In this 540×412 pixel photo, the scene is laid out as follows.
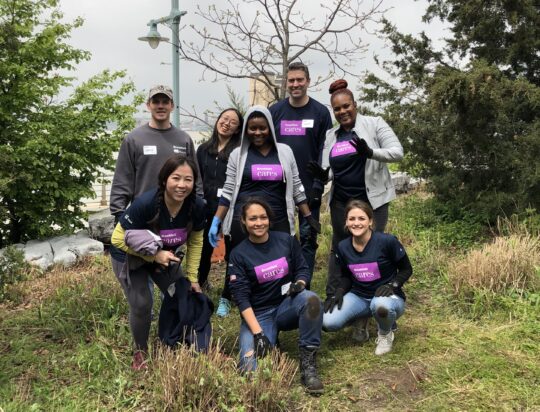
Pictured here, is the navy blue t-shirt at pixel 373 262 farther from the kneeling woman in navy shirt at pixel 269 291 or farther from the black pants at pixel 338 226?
the kneeling woman in navy shirt at pixel 269 291

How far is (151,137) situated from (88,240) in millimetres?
3490

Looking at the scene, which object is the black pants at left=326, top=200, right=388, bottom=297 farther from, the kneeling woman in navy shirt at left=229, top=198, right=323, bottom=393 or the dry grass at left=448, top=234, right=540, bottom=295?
the dry grass at left=448, top=234, right=540, bottom=295

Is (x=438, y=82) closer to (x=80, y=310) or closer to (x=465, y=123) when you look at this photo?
(x=465, y=123)

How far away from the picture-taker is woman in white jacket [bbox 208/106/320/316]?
336 centimetres

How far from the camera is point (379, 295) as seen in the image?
3.17 m

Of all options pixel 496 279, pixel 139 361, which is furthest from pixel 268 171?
pixel 496 279

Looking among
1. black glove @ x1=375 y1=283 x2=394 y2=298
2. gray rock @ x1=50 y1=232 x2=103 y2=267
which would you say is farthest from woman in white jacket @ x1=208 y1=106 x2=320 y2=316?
gray rock @ x1=50 y1=232 x2=103 y2=267

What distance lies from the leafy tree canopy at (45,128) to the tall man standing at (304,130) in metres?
3.52

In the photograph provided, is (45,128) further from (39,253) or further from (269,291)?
(269,291)

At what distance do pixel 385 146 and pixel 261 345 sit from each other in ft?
5.40

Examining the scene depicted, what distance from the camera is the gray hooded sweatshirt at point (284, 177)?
3.38 m

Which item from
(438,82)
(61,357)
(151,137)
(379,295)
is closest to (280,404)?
(379,295)

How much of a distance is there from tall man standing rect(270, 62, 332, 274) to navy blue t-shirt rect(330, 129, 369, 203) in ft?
0.59

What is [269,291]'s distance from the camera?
314 centimetres
